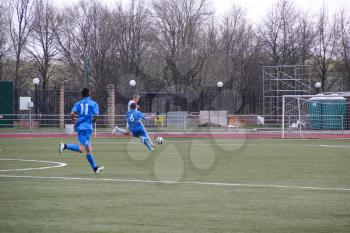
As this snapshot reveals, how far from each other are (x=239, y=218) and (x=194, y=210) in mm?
903

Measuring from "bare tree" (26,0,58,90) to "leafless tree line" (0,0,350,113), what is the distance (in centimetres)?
9

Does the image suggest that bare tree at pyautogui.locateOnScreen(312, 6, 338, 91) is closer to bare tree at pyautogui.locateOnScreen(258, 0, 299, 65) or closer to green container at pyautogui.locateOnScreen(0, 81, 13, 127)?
bare tree at pyautogui.locateOnScreen(258, 0, 299, 65)

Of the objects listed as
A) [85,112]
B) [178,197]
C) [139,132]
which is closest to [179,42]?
[139,132]

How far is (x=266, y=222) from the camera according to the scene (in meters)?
8.66

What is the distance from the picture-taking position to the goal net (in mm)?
39906

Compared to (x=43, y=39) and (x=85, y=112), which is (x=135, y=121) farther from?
(x=43, y=39)

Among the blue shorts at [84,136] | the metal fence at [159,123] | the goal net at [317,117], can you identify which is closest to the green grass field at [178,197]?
the blue shorts at [84,136]

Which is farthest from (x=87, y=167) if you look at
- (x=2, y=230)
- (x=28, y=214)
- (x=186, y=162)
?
(x=2, y=230)

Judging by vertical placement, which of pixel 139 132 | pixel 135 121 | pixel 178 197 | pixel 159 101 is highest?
pixel 159 101

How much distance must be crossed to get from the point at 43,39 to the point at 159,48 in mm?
11107

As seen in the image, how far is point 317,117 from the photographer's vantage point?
138 feet

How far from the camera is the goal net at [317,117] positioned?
39.9 metres

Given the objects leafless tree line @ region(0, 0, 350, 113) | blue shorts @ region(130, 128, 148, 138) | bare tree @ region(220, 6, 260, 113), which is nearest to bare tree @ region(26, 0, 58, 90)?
leafless tree line @ region(0, 0, 350, 113)

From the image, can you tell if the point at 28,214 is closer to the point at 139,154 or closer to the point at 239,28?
the point at 139,154
